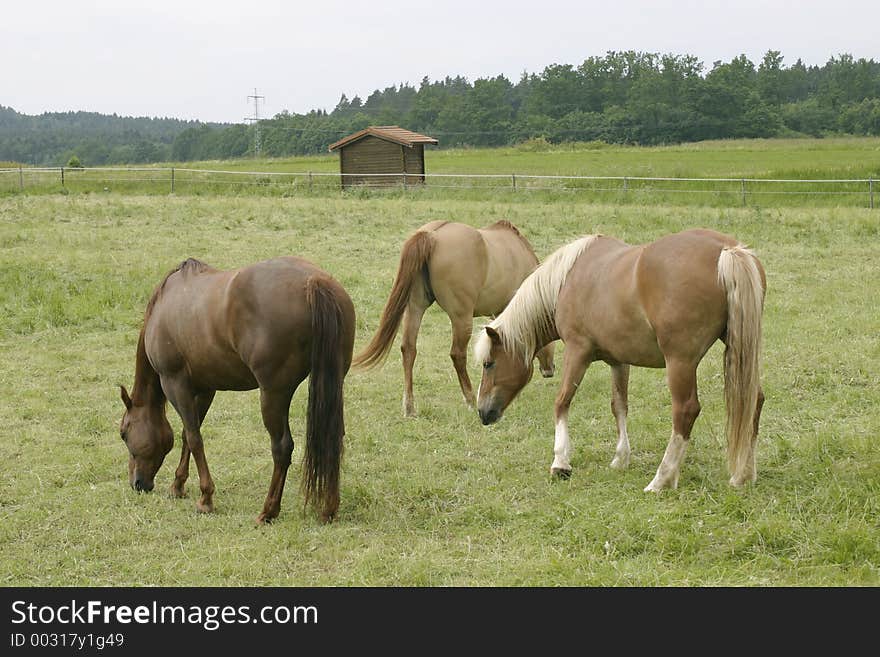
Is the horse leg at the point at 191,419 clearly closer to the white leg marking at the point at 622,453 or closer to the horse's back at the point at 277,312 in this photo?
the horse's back at the point at 277,312

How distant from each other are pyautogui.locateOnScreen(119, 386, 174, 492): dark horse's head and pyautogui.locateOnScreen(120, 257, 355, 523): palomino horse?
38cm

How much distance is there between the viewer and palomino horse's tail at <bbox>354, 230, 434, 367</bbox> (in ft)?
26.4

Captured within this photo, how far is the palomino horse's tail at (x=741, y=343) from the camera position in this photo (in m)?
5.11

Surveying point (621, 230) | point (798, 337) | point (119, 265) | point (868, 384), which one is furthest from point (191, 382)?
point (621, 230)

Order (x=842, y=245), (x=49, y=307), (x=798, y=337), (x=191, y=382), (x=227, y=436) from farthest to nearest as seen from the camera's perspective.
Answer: (x=842, y=245) < (x=49, y=307) < (x=798, y=337) < (x=227, y=436) < (x=191, y=382)

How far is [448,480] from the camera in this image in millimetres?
6090

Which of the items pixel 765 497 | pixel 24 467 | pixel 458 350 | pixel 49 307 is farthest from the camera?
pixel 49 307

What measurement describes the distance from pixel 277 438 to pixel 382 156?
28.8m

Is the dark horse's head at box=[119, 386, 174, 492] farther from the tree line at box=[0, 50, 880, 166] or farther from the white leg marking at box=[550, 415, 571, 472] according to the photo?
the tree line at box=[0, 50, 880, 166]

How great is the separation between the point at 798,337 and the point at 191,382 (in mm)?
6874

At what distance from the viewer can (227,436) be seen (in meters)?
7.57

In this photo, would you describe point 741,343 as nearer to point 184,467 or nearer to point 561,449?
point 561,449

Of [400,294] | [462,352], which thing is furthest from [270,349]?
[462,352]

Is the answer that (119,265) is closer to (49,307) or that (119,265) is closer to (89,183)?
(49,307)
